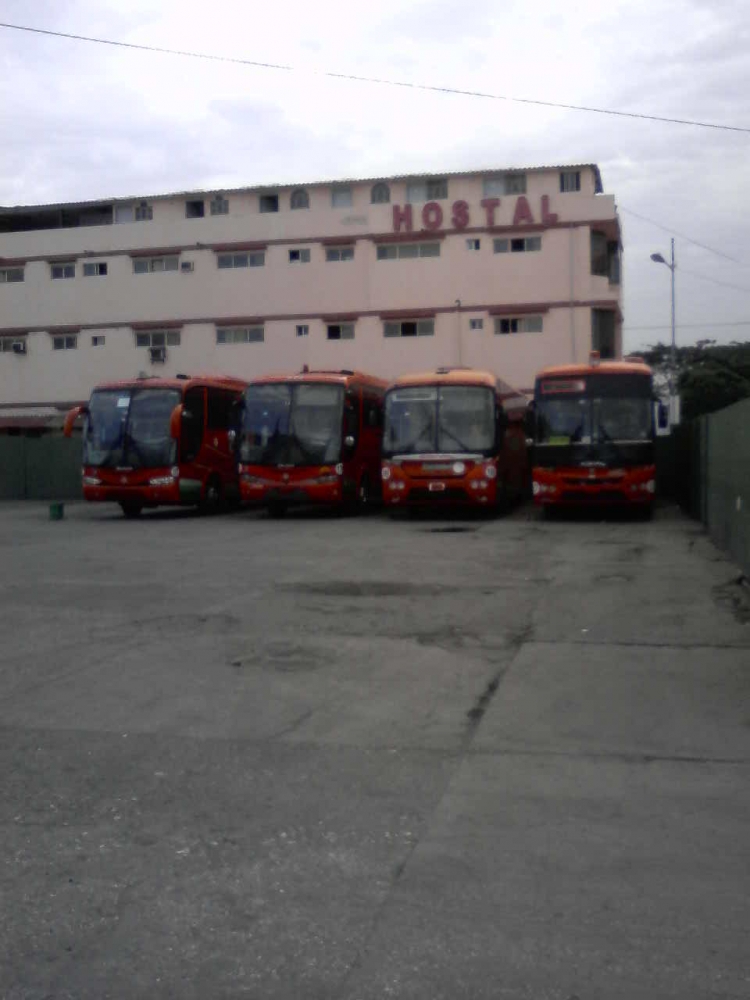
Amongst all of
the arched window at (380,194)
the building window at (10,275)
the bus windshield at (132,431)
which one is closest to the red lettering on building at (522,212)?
the arched window at (380,194)

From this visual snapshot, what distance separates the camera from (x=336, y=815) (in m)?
5.62

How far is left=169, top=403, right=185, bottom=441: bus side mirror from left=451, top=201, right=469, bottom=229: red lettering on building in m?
23.0

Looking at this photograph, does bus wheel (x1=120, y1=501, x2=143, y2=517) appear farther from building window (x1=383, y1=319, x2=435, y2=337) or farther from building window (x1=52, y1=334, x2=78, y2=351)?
building window (x1=52, y1=334, x2=78, y2=351)

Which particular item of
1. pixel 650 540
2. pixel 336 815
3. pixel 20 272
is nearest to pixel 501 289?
Result: pixel 20 272

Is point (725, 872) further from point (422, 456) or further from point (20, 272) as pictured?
point (20, 272)

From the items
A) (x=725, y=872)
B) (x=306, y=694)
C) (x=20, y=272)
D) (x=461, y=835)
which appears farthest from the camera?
(x=20, y=272)

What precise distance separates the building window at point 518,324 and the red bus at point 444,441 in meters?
20.4

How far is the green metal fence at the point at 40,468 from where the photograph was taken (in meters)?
38.2

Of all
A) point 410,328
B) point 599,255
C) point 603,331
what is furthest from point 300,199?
point 603,331

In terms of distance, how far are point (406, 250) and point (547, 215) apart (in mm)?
5543

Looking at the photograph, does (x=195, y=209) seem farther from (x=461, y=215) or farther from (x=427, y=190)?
(x=461, y=215)

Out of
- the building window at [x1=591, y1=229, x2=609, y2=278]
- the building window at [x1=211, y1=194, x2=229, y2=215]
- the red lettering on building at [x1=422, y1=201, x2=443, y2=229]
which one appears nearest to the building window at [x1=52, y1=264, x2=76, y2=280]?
the building window at [x1=211, y1=194, x2=229, y2=215]

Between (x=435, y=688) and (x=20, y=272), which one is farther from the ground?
(x=20, y=272)

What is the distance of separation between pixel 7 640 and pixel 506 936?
7.02 metres
